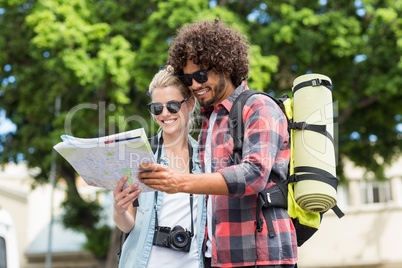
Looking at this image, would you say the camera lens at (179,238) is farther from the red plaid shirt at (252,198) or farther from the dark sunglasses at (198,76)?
the dark sunglasses at (198,76)

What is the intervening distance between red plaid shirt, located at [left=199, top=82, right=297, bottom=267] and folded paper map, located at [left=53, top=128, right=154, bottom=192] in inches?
14.6

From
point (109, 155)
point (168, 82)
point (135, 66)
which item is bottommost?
point (109, 155)

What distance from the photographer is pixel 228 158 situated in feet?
8.52

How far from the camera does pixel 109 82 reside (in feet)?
38.3

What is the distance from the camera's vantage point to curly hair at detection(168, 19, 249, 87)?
2701 mm

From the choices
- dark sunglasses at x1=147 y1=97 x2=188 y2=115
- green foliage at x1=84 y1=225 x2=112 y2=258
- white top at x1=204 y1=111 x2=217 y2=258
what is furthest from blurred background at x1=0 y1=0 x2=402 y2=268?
white top at x1=204 y1=111 x2=217 y2=258

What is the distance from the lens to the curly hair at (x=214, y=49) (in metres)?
2.70

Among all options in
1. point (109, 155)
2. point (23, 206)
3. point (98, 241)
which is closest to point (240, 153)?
point (109, 155)

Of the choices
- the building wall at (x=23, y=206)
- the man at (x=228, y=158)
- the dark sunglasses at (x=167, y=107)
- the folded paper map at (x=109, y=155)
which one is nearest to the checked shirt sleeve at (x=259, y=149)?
the man at (x=228, y=158)

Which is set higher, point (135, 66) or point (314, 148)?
point (135, 66)

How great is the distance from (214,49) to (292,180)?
2.41 ft

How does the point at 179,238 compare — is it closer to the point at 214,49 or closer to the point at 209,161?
the point at 209,161

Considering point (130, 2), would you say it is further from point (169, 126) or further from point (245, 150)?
point (245, 150)

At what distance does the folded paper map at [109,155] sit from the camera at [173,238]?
651 millimetres
